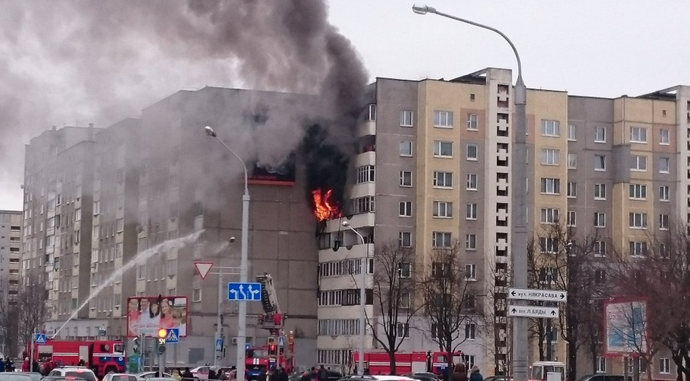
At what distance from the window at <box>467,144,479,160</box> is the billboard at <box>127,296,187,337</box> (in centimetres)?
4713

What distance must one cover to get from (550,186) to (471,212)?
7910mm

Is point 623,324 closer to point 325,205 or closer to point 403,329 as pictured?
point 403,329

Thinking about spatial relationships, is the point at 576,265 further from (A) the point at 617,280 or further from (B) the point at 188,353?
(B) the point at 188,353

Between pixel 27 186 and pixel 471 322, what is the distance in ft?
180

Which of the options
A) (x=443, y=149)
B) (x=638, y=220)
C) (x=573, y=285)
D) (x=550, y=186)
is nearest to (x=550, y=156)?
(x=550, y=186)

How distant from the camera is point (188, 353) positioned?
108 meters

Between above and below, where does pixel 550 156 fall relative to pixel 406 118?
below

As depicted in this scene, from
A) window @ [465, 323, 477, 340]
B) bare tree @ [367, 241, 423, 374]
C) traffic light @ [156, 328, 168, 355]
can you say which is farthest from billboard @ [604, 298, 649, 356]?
window @ [465, 323, 477, 340]

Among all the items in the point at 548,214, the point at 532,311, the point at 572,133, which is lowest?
the point at 532,311

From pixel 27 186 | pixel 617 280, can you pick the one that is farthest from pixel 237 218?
pixel 617 280

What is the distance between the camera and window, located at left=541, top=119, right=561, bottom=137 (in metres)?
113

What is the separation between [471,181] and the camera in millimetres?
111188

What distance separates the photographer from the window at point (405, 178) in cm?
11000

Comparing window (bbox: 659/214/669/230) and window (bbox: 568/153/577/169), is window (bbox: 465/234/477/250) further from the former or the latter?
window (bbox: 659/214/669/230)
